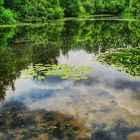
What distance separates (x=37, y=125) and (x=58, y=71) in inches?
361

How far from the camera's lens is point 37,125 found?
41.9 feet

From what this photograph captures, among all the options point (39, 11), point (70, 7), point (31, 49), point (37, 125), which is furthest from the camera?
point (70, 7)

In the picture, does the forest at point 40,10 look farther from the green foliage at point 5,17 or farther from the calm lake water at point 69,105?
A: the calm lake water at point 69,105

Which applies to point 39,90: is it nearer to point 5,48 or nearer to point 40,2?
point 5,48

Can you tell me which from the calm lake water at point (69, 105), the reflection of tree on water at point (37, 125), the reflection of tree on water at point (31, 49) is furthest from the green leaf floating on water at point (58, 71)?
the reflection of tree on water at point (37, 125)

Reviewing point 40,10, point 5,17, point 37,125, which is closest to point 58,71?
point 37,125

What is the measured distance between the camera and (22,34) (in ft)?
142

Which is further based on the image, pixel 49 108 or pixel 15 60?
pixel 15 60

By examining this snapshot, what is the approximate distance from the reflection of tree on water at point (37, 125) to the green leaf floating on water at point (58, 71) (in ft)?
19.1

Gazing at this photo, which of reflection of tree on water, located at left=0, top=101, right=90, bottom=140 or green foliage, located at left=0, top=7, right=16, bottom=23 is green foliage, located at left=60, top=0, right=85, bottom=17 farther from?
reflection of tree on water, located at left=0, top=101, right=90, bottom=140

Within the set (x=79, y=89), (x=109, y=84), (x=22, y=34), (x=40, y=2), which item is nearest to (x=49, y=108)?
(x=79, y=89)

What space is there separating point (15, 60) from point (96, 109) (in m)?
12.9

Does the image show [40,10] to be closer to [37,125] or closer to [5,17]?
[5,17]

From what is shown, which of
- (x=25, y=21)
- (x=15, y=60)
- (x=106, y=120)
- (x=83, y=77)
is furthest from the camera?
(x=25, y=21)
